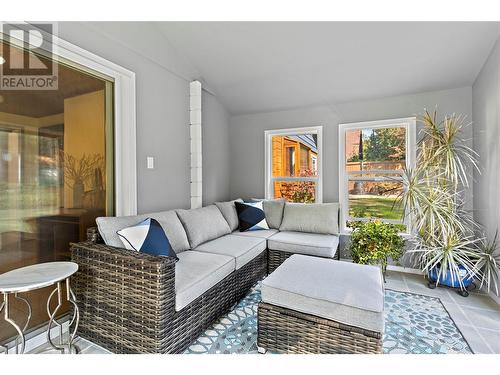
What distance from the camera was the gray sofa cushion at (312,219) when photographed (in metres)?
3.14

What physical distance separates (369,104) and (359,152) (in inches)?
25.6

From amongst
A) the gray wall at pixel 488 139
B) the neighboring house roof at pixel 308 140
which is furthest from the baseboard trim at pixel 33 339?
the gray wall at pixel 488 139

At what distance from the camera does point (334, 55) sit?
2732 mm

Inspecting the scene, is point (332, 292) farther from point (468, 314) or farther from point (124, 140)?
point (124, 140)

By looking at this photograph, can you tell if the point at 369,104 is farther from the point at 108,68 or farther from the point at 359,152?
the point at 108,68

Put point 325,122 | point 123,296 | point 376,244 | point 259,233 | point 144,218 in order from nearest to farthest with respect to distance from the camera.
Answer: point 123,296, point 144,218, point 376,244, point 259,233, point 325,122

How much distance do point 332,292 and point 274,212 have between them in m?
1.97

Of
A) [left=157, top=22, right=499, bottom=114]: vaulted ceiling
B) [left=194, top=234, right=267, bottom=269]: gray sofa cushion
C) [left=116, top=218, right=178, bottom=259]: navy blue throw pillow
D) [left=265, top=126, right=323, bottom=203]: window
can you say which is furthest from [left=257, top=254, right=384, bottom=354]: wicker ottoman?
[left=157, top=22, right=499, bottom=114]: vaulted ceiling

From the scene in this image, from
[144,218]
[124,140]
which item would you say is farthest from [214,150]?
[144,218]

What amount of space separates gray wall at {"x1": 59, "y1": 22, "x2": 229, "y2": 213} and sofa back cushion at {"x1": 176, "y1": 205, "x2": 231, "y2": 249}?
413 millimetres

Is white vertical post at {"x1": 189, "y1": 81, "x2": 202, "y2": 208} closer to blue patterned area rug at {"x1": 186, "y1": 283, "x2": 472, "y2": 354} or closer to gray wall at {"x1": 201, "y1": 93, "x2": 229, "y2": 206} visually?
gray wall at {"x1": 201, "y1": 93, "x2": 229, "y2": 206}

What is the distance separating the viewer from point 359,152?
11.5 ft

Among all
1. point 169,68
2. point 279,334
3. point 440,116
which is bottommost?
point 279,334
